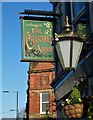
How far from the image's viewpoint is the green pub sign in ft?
30.6

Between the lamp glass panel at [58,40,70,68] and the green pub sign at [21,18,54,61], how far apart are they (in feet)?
→ 13.4

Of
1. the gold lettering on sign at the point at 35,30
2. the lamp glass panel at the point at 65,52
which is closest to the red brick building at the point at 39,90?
the gold lettering on sign at the point at 35,30

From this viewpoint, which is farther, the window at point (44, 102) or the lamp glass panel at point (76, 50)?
the window at point (44, 102)

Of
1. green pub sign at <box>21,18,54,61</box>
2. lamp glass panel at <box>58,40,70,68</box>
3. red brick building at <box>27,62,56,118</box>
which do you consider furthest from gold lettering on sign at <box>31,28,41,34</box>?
red brick building at <box>27,62,56,118</box>

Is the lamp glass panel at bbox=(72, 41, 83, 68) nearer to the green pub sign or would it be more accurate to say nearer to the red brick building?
the green pub sign

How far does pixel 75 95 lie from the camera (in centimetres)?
708

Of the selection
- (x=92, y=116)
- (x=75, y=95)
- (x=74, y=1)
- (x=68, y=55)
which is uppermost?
(x=74, y=1)

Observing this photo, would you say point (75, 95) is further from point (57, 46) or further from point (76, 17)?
point (76, 17)

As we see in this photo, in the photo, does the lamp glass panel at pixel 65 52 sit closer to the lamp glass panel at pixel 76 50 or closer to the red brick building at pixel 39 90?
the lamp glass panel at pixel 76 50

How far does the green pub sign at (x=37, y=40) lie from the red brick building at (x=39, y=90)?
15641 mm

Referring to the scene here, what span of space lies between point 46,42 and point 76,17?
1.17 metres

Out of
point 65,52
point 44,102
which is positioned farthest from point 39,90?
point 65,52

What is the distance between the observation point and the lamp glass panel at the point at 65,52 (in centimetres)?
512

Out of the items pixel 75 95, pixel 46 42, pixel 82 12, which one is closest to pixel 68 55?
pixel 75 95
